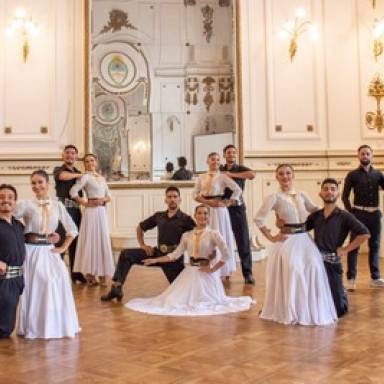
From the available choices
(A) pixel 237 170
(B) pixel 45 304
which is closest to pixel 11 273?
(B) pixel 45 304

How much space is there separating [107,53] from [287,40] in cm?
300

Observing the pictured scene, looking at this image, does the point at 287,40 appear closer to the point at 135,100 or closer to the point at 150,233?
the point at 135,100

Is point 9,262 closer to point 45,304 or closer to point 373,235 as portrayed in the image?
point 45,304

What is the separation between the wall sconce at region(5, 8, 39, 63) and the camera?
797 cm

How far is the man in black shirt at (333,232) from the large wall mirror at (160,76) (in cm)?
498

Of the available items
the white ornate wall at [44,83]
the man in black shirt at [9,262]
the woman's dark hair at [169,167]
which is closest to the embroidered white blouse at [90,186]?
the man in black shirt at [9,262]

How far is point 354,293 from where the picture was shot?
5.22 m

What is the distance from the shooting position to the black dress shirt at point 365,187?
18.7 feet

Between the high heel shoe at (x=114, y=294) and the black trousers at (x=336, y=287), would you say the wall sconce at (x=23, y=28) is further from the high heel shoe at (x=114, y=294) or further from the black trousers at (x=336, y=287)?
the black trousers at (x=336, y=287)

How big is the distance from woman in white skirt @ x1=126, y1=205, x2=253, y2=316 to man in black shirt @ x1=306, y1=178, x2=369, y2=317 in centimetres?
73

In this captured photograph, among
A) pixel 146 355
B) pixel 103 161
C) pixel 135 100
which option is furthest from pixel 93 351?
pixel 135 100

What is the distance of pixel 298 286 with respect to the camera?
4.08m

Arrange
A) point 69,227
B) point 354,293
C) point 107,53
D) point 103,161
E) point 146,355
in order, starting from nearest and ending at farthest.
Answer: point 146,355
point 69,227
point 354,293
point 103,161
point 107,53

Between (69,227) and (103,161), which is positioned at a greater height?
(103,161)
